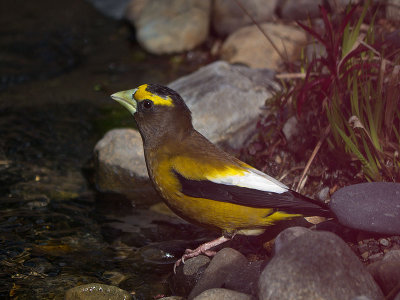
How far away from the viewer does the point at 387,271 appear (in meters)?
3.70

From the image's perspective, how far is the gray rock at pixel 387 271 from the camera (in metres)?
3.65

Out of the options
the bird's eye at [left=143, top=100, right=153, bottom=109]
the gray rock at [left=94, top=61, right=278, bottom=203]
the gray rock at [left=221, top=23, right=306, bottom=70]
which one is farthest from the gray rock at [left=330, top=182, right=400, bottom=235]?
the gray rock at [left=221, top=23, right=306, bottom=70]

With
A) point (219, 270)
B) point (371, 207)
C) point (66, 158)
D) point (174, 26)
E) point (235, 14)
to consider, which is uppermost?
point (371, 207)

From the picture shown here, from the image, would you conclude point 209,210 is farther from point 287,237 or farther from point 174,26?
Answer: point 174,26

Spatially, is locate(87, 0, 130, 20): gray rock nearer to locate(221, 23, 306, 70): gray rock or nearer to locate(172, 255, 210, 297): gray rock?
locate(221, 23, 306, 70): gray rock

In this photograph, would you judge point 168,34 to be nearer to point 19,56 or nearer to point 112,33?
point 112,33

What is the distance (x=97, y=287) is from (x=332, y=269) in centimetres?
181

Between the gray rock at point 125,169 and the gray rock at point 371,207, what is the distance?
273 cm

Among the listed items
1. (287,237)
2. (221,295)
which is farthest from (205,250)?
(287,237)

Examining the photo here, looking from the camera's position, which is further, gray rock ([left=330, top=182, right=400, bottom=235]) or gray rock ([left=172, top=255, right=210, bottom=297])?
gray rock ([left=172, top=255, right=210, bottom=297])

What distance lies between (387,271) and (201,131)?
10.9 ft

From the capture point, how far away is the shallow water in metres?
5.00

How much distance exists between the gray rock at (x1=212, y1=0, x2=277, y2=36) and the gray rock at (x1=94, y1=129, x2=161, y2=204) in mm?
4121

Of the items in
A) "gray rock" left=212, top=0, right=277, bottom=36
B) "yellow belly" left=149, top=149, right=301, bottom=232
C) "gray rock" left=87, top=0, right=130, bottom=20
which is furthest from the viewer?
"gray rock" left=87, top=0, right=130, bottom=20
